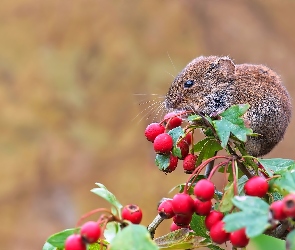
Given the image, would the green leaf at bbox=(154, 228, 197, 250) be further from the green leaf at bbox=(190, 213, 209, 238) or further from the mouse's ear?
the mouse's ear

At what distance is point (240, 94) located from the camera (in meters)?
1.45

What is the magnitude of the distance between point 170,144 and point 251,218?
0.30m

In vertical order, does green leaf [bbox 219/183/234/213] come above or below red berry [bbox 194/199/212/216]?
below

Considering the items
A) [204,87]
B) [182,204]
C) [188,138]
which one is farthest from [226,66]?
[182,204]

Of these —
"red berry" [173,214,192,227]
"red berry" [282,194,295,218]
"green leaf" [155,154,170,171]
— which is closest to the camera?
"red berry" [282,194,295,218]

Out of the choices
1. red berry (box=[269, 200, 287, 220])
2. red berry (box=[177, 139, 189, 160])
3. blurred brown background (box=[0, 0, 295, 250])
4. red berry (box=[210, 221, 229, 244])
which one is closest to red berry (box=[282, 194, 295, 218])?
red berry (box=[269, 200, 287, 220])

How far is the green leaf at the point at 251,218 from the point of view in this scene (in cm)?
67

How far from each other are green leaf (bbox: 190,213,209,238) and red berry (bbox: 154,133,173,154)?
0.40ft

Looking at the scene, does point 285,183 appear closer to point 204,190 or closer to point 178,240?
point 204,190

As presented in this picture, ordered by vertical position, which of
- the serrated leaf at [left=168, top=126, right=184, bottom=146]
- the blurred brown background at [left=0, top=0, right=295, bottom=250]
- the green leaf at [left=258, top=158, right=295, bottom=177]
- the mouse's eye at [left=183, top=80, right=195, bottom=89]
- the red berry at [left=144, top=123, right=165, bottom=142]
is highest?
the blurred brown background at [left=0, top=0, right=295, bottom=250]

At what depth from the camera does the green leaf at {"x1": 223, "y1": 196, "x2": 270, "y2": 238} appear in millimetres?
675

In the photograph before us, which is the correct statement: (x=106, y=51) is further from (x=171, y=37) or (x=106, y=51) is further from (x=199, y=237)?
(x=199, y=237)

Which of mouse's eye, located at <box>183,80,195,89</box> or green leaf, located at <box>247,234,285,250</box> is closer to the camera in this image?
green leaf, located at <box>247,234,285,250</box>

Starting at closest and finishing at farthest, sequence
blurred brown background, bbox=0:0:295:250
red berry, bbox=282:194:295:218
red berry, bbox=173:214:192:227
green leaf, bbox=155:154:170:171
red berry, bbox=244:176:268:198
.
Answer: red berry, bbox=282:194:295:218
red berry, bbox=244:176:268:198
red berry, bbox=173:214:192:227
green leaf, bbox=155:154:170:171
blurred brown background, bbox=0:0:295:250
